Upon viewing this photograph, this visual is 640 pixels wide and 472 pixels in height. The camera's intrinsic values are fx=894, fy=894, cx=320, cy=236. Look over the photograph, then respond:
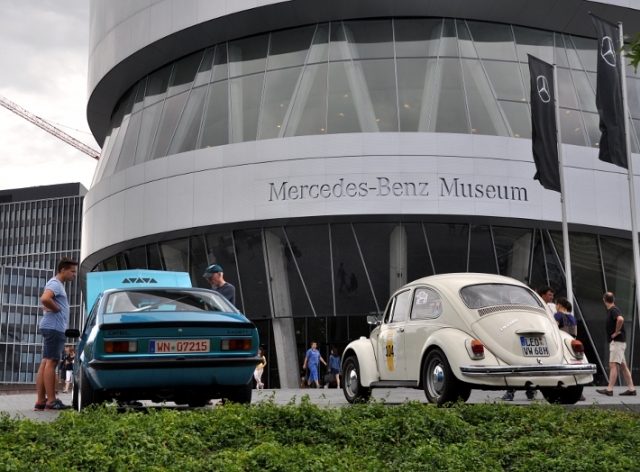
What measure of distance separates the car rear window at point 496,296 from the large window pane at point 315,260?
13.8m

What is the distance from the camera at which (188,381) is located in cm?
926

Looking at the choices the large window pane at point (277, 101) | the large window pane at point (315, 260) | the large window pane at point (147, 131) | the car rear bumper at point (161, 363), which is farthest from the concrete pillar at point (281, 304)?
the car rear bumper at point (161, 363)

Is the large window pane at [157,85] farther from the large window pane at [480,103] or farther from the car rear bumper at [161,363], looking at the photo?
the car rear bumper at [161,363]

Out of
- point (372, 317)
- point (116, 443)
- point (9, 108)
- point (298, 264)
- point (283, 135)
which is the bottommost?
point (116, 443)

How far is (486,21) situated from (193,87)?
929 centimetres

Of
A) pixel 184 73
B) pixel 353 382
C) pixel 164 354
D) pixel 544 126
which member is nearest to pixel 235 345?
pixel 164 354

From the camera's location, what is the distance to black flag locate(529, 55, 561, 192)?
68.7ft

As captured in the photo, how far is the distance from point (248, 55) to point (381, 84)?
4.47m

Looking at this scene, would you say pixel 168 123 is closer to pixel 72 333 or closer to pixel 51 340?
pixel 51 340

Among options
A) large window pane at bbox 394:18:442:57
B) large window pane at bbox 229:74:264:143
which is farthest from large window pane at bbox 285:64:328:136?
large window pane at bbox 394:18:442:57

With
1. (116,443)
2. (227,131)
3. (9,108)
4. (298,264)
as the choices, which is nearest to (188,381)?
(116,443)

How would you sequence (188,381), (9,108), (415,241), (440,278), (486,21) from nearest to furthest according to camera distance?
(188,381), (440,278), (415,241), (486,21), (9,108)

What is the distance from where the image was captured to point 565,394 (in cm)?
1143

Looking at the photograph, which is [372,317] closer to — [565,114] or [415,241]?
[415,241]
